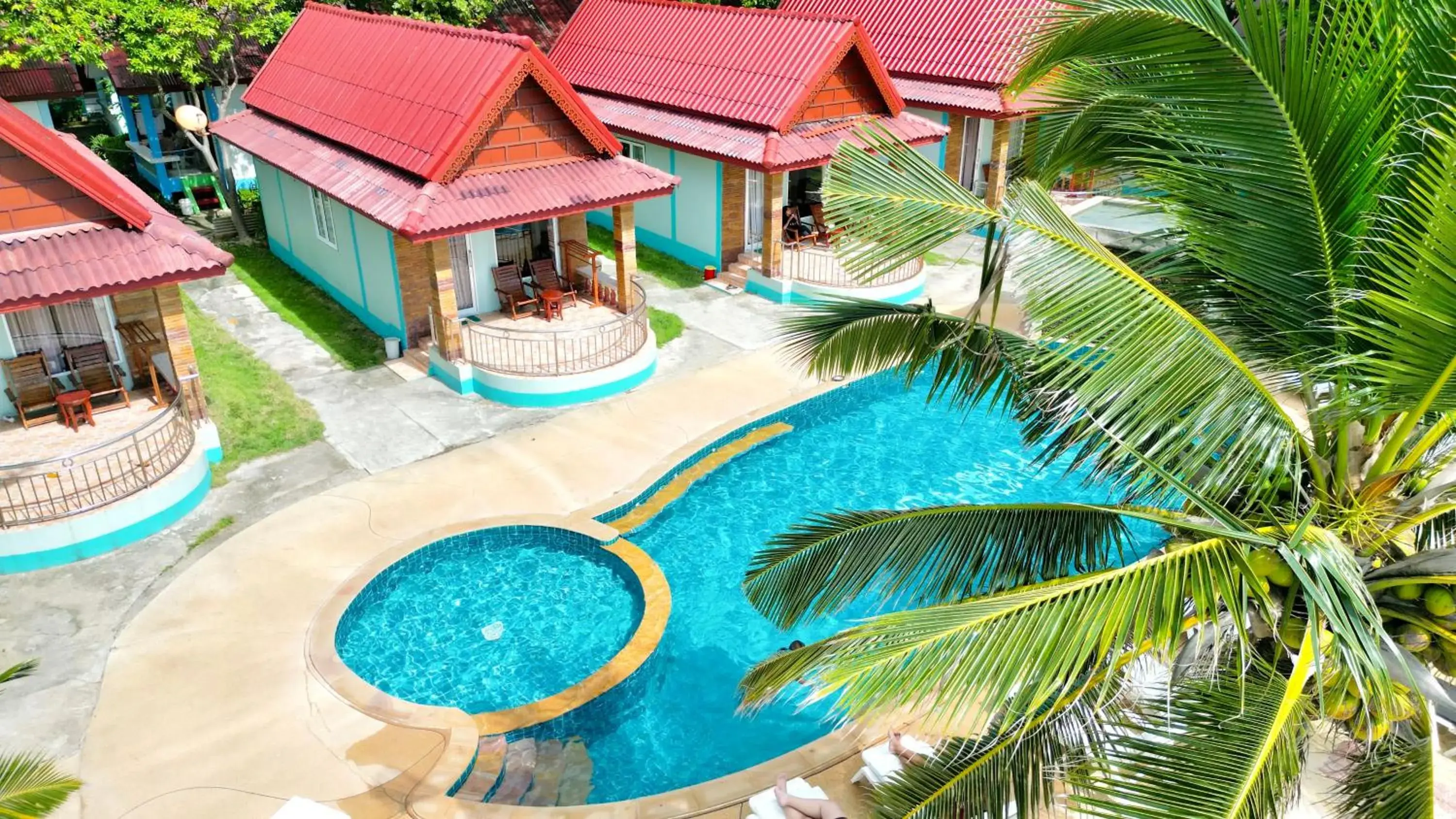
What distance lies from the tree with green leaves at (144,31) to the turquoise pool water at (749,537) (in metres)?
16.0

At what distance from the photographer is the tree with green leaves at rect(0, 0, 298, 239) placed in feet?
73.2

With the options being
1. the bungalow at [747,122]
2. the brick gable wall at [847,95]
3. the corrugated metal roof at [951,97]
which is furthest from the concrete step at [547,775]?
the corrugated metal roof at [951,97]

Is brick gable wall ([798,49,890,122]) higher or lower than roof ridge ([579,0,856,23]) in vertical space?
lower

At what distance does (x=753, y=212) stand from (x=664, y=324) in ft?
15.1

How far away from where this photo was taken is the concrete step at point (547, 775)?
33.7 feet

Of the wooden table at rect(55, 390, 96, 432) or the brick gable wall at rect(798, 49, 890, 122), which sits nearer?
the wooden table at rect(55, 390, 96, 432)

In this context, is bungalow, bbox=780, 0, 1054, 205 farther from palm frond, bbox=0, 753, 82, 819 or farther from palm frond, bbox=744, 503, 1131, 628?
palm frond, bbox=0, 753, 82, 819

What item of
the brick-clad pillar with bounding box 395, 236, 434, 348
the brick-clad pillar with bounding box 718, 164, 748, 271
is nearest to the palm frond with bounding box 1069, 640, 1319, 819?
the brick-clad pillar with bounding box 395, 236, 434, 348

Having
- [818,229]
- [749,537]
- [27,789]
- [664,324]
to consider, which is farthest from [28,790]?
[818,229]

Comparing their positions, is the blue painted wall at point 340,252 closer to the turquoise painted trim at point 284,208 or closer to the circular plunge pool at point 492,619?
the turquoise painted trim at point 284,208

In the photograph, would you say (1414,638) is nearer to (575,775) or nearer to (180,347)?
(575,775)

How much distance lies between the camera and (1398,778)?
5348 mm

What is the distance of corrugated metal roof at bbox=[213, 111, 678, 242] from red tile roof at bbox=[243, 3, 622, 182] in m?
0.30

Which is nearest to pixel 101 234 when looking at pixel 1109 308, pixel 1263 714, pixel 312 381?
pixel 312 381
